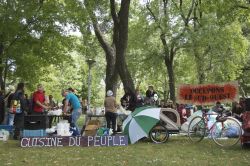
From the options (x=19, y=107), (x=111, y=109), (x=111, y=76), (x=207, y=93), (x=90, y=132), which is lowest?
(x=90, y=132)

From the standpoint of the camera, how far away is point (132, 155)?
37.5 ft

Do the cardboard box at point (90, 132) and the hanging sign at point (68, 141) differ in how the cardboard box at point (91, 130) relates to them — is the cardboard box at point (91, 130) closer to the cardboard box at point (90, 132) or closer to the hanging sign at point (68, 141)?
the cardboard box at point (90, 132)

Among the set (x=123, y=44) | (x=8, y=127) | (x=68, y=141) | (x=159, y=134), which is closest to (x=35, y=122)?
(x=68, y=141)

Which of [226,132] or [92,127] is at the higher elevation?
[92,127]

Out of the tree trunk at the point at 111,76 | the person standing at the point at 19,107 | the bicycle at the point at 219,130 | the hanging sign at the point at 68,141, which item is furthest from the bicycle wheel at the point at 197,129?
the tree trunk at the point at 111,76

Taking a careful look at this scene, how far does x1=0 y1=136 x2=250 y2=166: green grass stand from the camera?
33.7 ft

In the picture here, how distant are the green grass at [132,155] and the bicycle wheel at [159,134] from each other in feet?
2.80

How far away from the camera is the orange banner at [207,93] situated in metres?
15.5

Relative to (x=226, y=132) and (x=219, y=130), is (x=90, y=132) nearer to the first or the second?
(x=219, y=130)

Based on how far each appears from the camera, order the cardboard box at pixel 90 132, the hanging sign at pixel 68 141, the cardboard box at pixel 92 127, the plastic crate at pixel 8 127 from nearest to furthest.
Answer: the hanging sign at pixel 68 141 → the cardboard box at pixel 90 132 → the cardboard box at pixel 92 127 → the plastic crate at pixel 8 127

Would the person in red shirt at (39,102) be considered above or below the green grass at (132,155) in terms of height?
above

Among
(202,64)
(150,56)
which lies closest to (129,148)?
(202,64)

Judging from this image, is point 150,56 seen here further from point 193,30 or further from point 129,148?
point 129,148

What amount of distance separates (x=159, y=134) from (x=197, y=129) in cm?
129
